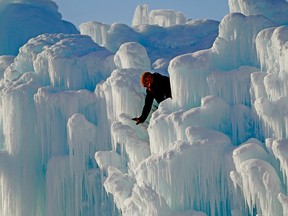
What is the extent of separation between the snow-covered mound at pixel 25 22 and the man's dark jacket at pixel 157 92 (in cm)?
1306

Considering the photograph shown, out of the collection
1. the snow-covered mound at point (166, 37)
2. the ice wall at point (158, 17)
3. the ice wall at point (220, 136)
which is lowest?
the ice wall at point (220, 136)

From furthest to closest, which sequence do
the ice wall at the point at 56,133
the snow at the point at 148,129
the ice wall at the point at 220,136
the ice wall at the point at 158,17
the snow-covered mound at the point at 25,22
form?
1. the ice wall at the point at 158,17
2. the snow-covered mound at the point at 25,22
3. the ice wall at the point at 56,133
4. the snow at the point at 148,129
5. the ice wall at the point at 220,136

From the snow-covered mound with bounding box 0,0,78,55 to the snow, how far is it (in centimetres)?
907

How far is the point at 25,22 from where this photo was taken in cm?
2620

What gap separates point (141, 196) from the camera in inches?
452

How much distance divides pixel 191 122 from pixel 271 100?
127cm

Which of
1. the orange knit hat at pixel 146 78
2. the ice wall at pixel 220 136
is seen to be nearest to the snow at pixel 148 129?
the ice wall at pixel 220 136

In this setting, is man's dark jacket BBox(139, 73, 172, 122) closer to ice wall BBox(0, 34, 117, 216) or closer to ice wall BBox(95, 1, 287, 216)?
ice wall BBox(95, 1, 287, 216)

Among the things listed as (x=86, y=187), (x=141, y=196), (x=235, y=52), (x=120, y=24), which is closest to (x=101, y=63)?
(x=86, y=187)

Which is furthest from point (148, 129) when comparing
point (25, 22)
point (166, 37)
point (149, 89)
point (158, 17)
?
point (158, 17)

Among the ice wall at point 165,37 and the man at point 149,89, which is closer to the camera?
the man at point 149,89

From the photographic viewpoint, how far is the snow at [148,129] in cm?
1142

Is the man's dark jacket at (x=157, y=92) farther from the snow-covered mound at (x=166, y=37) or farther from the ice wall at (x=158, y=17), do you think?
the ice wall at (x=158, y=17)

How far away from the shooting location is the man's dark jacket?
1289 centimetres
